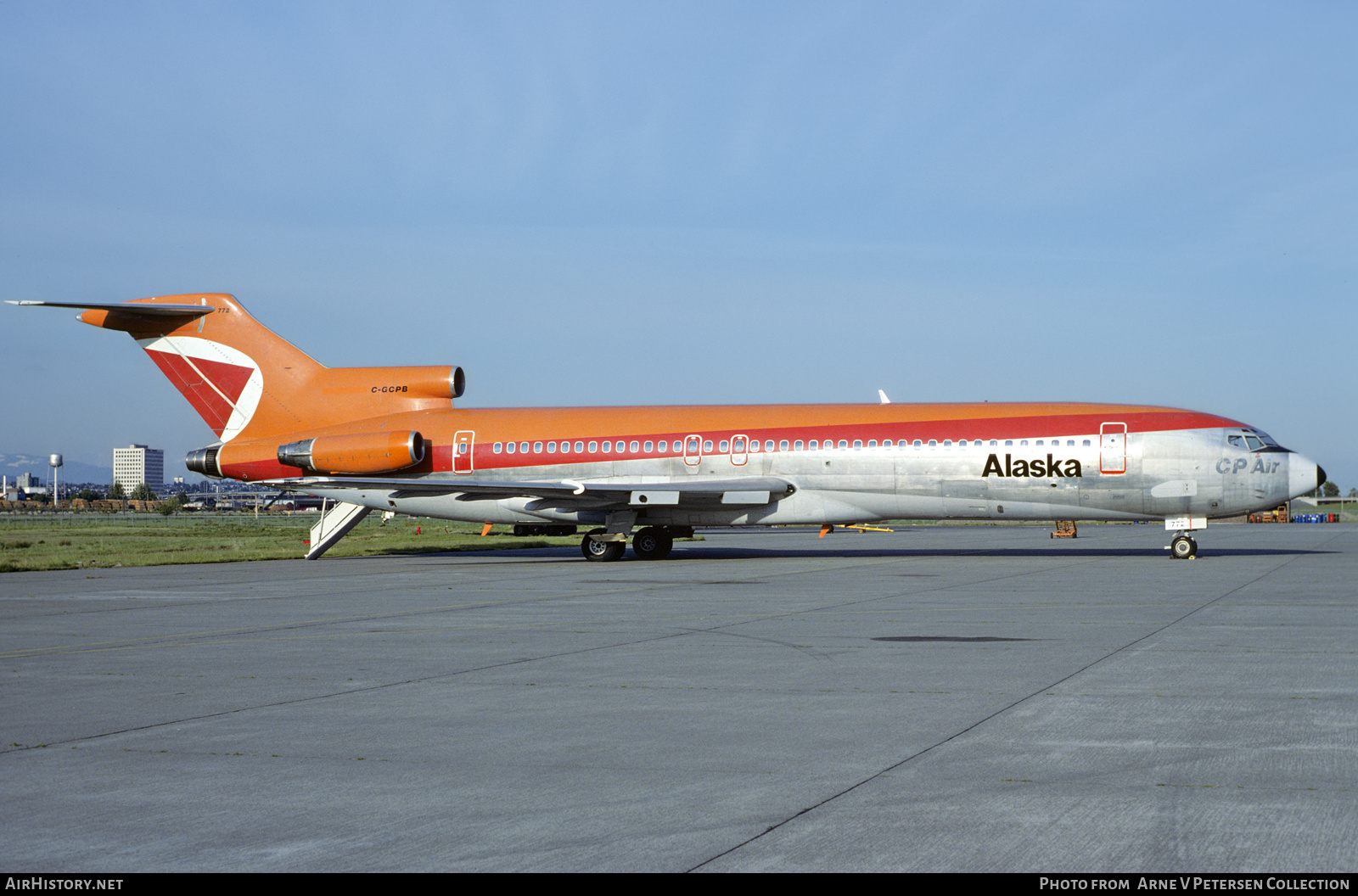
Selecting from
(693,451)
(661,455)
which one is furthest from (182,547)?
(693,451)

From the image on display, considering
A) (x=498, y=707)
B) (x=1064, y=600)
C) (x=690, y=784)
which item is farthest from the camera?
(x=1064, y=600)

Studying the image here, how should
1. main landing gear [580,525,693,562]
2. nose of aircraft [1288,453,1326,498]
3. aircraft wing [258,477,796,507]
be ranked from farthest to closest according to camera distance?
1. main landing gear [580,525,693,562]
2. aircraft wing [258,477,796,507]
3. nose of aircraft [1288,453,1326,498]

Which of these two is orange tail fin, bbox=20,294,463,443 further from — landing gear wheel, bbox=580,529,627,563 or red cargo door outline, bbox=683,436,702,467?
red cargo door outline, bbox=683,436,702,467

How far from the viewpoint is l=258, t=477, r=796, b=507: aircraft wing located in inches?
1137

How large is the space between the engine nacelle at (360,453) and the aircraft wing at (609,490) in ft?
4.08

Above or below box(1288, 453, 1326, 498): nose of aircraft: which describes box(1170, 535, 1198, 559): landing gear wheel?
below

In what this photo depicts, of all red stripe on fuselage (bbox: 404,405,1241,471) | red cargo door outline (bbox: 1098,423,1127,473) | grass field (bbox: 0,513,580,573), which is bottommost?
grass field (bbox: 0,513,580,573)

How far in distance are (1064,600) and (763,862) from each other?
521 inches

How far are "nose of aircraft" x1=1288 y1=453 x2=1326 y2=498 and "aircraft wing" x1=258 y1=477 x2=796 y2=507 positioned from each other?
1129cm

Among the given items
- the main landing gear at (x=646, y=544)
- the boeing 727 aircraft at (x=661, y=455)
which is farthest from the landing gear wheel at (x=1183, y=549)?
the main landing gear at (x=646, y=544)

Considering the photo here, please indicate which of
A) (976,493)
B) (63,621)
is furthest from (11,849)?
(976,493)

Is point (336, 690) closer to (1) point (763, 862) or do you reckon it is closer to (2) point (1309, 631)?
(1) point (763, 862)

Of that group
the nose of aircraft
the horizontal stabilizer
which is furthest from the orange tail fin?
the nose of aircraft
